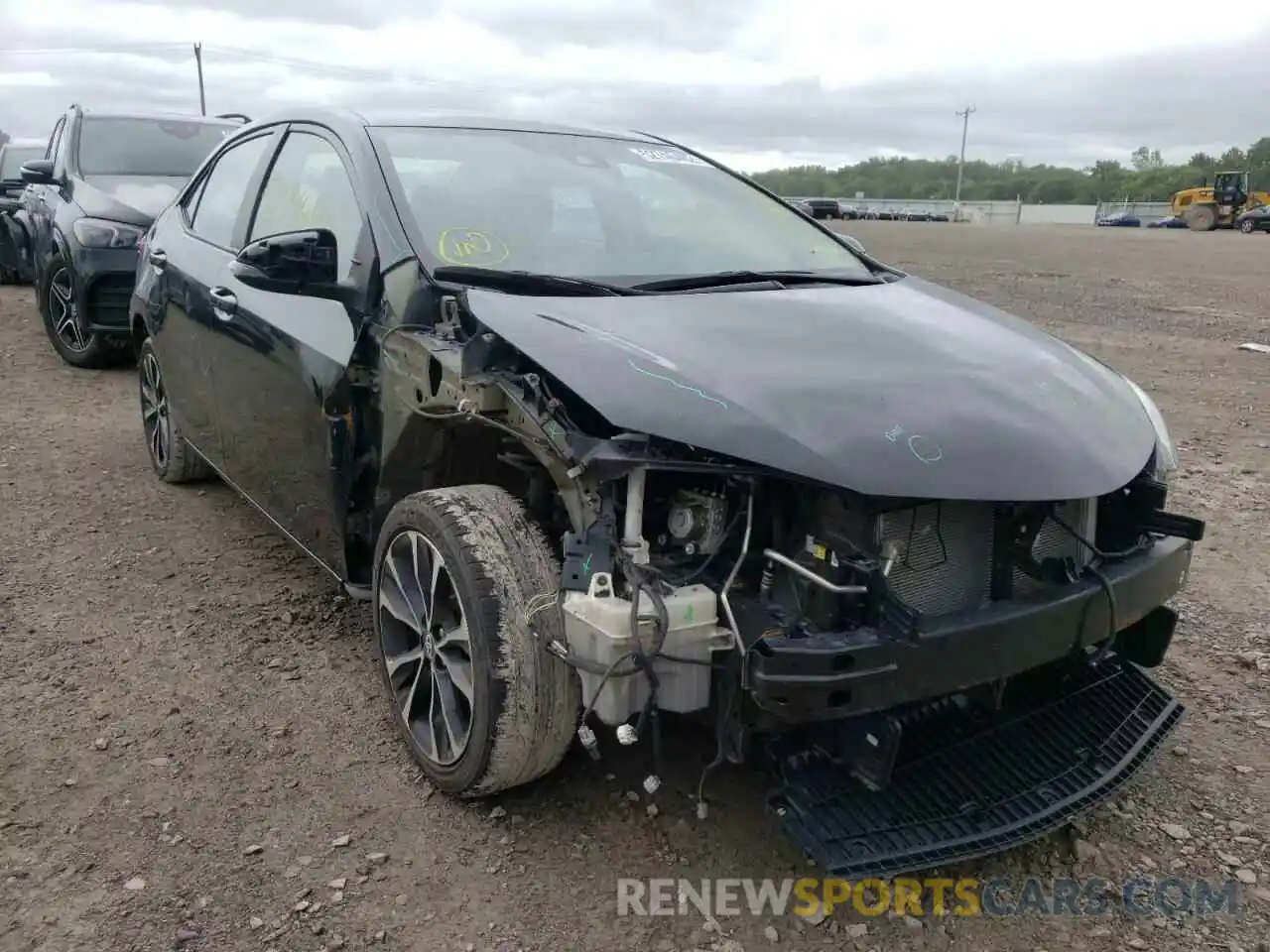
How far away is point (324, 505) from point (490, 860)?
1.25m

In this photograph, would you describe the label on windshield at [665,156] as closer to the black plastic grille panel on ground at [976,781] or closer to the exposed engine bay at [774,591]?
the exposed engine bay at [774,591]

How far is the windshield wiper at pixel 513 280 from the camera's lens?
2.80 meters

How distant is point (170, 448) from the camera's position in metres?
5.04

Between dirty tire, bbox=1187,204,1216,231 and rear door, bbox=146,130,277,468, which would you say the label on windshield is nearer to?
rear door, bbox=146,130,277,468

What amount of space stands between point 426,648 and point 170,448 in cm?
290

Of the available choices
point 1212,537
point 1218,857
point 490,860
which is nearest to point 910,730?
point 1218,857

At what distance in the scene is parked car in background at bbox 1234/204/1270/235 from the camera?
39625 mm

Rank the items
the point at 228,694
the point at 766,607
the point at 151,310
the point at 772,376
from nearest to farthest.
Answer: the point at 766,607 < the point at 772,376 < the point at 228,694 < the point at 151,310

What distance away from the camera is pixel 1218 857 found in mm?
2537

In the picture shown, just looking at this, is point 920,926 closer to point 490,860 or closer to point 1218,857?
point 1218,857

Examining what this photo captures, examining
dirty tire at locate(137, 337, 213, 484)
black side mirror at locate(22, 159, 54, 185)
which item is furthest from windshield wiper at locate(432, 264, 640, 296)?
black side mirror at locate(22, 159, 54, 185)

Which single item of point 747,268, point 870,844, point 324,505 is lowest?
point 870,844

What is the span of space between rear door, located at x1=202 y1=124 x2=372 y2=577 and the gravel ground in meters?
0.48

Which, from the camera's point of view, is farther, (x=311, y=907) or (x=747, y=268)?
(x=747, y=268)
